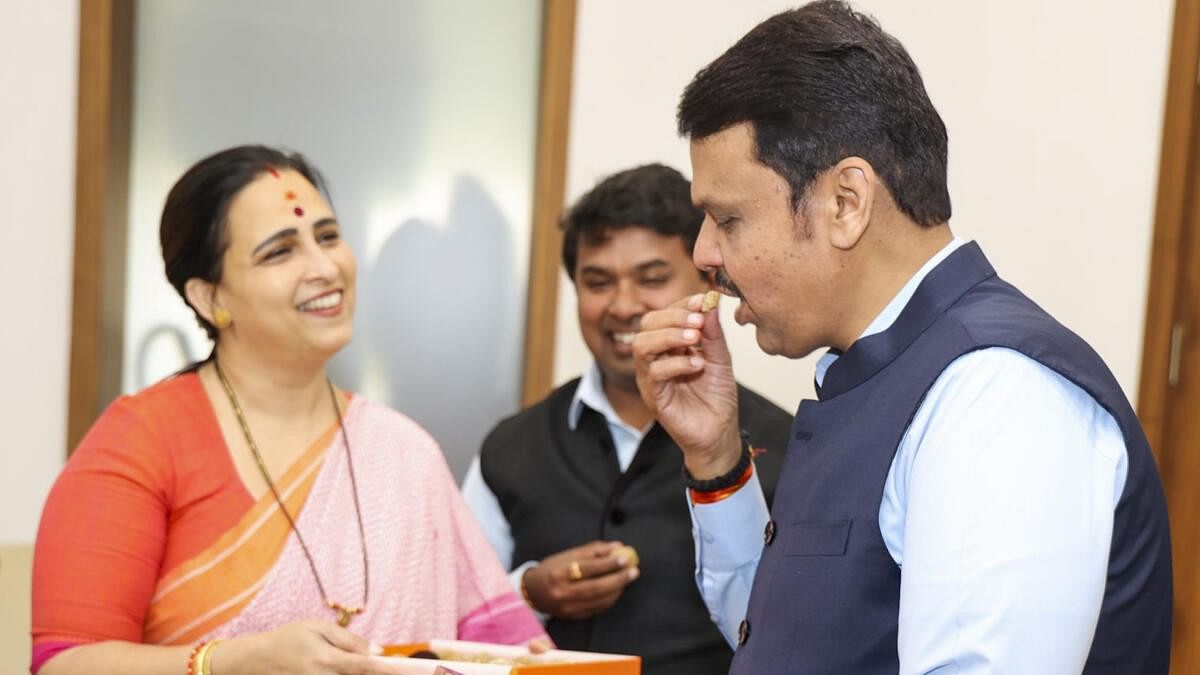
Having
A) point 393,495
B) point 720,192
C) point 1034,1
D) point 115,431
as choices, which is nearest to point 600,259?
point 393,495

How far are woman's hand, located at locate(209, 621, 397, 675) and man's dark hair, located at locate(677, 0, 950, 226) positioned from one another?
960mm

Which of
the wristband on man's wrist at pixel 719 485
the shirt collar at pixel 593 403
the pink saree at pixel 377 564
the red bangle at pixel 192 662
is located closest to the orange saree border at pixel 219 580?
the pink saree at pixel 377 564

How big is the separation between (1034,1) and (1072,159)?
0.41 meters

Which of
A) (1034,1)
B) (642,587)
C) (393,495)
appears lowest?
(642,587)

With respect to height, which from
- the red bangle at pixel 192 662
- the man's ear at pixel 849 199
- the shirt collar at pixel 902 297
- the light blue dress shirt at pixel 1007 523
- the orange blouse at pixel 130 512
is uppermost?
the man's ear at pixel 849 199

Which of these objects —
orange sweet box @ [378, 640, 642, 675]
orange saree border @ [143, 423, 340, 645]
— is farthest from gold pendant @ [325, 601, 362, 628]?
orange sweet box @ [378, 640, 642, 675]

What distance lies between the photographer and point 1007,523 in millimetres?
1184

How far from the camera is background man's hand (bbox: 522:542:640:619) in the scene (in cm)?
245

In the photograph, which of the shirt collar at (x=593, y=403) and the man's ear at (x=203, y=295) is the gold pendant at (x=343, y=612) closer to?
the man's ear at (x=203, y=295)

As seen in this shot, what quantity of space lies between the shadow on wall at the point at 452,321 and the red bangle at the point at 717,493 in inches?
68.8

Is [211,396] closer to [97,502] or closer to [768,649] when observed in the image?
[97,502]

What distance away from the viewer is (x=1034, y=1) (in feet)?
11.2

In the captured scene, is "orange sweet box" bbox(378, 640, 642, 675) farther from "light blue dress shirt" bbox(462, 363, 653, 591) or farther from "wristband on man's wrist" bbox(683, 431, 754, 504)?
"light blue dress shirt" bbox(462, 363, 653, 591)

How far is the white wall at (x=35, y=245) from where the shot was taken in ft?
10.5
